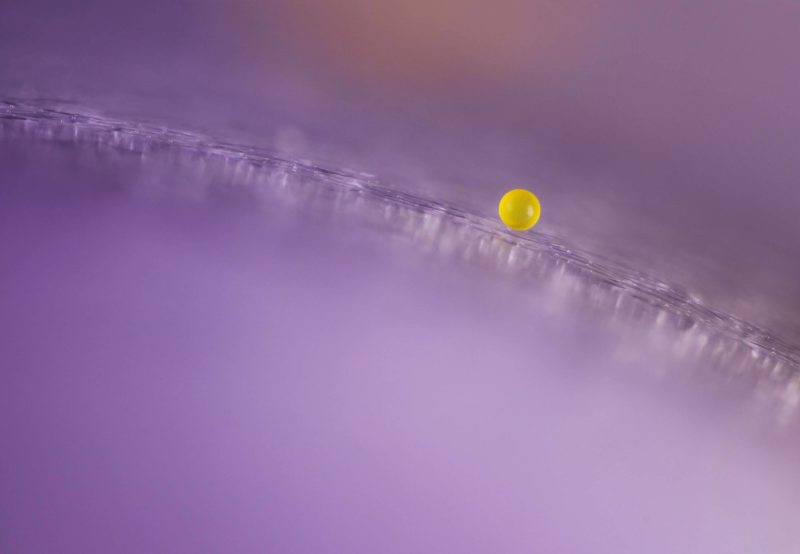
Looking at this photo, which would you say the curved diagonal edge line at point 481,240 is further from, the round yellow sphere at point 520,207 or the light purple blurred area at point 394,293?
the round yellow sphere at point 520,207

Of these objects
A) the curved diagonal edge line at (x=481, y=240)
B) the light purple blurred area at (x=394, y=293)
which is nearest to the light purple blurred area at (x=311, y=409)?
the light purple blurred area at (x=394, y=293)

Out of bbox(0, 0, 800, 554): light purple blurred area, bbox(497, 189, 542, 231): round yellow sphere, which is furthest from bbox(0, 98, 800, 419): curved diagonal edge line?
bbox(497, 189, 542, 231): round yellow sphere

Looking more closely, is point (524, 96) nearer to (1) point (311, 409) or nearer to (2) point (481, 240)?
(2) point (481, 240)

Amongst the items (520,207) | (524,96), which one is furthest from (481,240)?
(524,96)

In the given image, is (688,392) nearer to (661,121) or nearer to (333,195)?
(661,121)

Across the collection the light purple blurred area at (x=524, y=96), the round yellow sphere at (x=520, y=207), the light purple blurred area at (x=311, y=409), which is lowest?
the light purple blurred area at (x=311, y=409)
